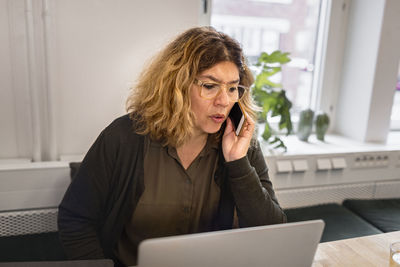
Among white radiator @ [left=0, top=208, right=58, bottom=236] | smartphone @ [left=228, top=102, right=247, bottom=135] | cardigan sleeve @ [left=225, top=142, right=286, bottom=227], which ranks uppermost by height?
smartphone @ [left=228, top=102, right=247, bottom=135]

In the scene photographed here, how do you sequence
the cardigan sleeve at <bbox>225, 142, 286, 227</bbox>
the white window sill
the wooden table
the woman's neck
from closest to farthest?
the wooden table, the cardigan sleeve at <bbox>225, 142, 286, 227</bbox>, the woman's neck, the white window sill

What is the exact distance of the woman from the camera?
1241 millimetres

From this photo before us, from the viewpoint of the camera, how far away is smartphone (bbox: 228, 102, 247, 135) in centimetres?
132

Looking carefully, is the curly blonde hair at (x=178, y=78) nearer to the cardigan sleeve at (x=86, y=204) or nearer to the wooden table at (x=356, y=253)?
the cardigan sleeve at (x=86, y=204)

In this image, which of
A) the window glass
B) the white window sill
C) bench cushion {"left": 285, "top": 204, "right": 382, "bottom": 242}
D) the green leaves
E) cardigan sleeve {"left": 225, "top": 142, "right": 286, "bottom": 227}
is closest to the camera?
cardigan sleeve {"left": 225, "top": 142, "right": 286, "bottom": 227}

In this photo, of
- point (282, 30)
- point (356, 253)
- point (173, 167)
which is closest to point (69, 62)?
point (173, 167)

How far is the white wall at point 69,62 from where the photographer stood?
68.2 inches

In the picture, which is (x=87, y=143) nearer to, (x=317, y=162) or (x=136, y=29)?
(x=136, y=29)

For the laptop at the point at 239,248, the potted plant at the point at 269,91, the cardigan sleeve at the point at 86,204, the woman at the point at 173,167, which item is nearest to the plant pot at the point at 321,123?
the potted plant at the point at 269,91

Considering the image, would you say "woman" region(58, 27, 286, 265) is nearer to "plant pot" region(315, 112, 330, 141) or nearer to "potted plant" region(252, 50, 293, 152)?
"potted plant" region(252, 50, 293, 152)

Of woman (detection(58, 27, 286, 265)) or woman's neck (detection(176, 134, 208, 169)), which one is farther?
woman's neck (detection(176, 134, 208, 169))

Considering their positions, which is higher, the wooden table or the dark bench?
the wooden table

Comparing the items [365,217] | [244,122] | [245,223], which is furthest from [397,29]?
[245,223]

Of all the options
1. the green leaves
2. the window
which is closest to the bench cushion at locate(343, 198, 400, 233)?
the window
